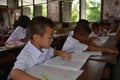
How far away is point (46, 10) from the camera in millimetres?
7797

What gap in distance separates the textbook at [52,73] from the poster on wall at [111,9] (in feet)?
17.2

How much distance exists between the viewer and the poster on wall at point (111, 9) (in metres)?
5.90

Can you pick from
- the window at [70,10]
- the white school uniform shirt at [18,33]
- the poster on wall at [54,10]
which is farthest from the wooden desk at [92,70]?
the poster on wall at [54,10]

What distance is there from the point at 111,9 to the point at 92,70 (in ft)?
17.3

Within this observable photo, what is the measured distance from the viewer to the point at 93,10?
6371mm

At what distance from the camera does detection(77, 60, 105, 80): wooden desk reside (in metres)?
0.99

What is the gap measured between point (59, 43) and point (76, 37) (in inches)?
36.0

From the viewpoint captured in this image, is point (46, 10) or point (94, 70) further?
point (46, 10)

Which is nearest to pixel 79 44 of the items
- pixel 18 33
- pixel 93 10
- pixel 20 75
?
pixel 20 75

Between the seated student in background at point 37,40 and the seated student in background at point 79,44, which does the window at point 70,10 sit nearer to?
the seated student in background at point 79,44

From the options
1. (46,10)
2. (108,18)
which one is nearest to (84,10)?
(108,18)

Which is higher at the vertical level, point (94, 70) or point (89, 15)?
point (89, 15)

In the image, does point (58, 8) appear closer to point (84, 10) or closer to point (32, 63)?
point (84, 10)

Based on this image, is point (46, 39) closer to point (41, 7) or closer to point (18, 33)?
point (18, 33)
